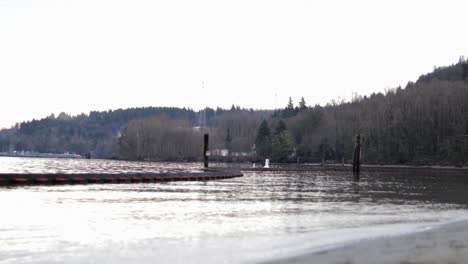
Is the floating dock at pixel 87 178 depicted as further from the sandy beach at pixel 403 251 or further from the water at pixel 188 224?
the sandy beach at pixel 403 251

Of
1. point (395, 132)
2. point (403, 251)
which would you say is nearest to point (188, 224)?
point (403, 251)

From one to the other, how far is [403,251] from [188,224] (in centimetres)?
760

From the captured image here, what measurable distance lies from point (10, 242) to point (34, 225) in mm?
3373

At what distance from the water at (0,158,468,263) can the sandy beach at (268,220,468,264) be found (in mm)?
755

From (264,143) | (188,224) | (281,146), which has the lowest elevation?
(188,224)

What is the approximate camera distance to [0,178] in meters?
37.4

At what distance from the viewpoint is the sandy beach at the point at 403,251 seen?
13.8 meters

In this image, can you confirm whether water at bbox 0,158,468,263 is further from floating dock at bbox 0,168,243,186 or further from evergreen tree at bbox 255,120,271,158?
evergreen tree at bbox 255,120,271,158

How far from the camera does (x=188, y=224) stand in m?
19.5

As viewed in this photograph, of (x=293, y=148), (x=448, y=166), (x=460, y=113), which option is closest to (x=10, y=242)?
(x=448, y=166)

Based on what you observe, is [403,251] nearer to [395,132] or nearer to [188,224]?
[188,224]

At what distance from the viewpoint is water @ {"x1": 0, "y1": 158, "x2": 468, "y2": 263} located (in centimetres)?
1419

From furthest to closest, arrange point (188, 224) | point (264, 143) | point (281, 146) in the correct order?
point (264, 143) < point (281, 146) < point (188, 224)

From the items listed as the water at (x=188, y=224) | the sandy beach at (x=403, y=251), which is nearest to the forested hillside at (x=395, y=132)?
the water at (x=188, y=224)
